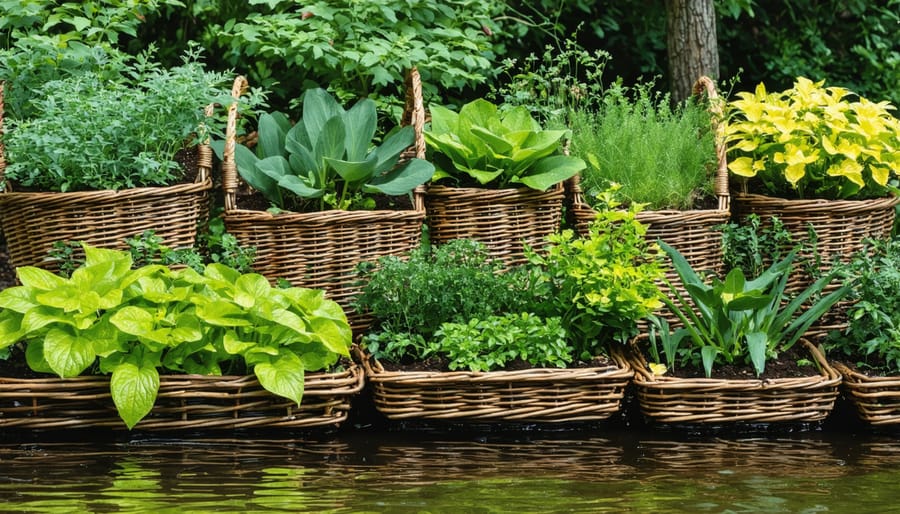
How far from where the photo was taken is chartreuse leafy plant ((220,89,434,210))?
4.57 metres

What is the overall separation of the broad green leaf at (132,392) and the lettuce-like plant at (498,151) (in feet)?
5.26

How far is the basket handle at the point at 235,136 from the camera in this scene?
4.53 m

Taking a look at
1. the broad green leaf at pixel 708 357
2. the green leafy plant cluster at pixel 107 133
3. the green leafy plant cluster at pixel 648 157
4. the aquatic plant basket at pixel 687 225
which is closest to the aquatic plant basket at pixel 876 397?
the broad green leaf at pixel 708 357

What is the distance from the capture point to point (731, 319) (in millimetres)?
4410

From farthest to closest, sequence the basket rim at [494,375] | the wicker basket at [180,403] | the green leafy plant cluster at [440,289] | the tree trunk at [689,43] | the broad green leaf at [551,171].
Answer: the tree trunk at [689,43], the broad green leaf at [551,171], the green leafy plant cluster at [440,289], the basket rim at [494,375], the wicker basket at [180,403]

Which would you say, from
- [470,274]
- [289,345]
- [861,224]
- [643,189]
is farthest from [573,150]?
[289,345]

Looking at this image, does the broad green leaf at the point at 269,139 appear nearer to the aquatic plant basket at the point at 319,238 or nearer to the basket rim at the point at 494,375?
the aquatic plant basket at the point at 319,238

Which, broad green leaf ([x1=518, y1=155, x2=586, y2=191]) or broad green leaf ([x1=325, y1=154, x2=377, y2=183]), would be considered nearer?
broad green leaf ([x1=325, y1=154, x2=377, y2=183])

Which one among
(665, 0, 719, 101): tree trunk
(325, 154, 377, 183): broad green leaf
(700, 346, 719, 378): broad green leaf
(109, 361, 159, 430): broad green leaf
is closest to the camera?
(109, 361, 159, 430): broad green leaf

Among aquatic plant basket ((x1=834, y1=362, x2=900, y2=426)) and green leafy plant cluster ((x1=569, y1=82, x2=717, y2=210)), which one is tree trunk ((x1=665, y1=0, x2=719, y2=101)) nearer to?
green leafy plant cluster ((x1=569, y1=82, x2=717, y2=210))

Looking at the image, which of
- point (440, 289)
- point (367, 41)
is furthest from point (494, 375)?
point (367, 41)

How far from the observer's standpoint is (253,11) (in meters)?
6.17

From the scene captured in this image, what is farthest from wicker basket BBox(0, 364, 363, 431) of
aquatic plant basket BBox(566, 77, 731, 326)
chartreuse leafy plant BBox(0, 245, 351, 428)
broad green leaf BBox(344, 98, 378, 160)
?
aquatic plant basket BBox(566, 77, 731, 326)

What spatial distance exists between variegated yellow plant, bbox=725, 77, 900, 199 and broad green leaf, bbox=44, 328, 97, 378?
287 centimetres
